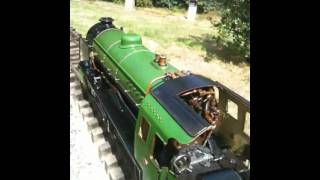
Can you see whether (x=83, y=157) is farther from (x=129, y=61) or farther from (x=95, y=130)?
(x=129, y=61)

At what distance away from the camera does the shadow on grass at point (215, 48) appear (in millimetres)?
19859

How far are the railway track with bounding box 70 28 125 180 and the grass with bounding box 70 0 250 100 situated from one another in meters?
5.90

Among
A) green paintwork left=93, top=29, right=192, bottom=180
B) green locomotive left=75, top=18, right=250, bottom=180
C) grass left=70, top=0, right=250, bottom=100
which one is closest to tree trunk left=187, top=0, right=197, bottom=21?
grass left=70, top=0, right=250, bottom=100

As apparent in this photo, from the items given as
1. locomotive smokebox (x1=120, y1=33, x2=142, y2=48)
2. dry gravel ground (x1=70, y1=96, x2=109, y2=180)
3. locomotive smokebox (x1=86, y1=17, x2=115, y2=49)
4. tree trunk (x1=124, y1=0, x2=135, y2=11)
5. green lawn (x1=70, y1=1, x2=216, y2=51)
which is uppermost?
tree trunk (x1=124, y1=0, x2=135, y2=11)

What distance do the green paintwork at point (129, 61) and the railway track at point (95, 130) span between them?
1.78 meters

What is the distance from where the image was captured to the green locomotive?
6.21 meters

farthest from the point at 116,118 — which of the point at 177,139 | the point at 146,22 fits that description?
the point at 146,22

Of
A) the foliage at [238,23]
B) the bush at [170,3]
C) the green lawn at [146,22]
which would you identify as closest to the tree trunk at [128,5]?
the green lawn at [146,22]

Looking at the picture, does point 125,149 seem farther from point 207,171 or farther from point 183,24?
point 183,24

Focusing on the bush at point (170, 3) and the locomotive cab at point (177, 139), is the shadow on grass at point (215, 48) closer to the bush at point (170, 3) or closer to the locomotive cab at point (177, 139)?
the locomotive cab at point (177, 139)

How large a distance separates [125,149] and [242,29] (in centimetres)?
1129

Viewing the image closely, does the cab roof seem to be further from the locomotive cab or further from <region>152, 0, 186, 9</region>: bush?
<region>152, 0, 186, 9</region>: bush

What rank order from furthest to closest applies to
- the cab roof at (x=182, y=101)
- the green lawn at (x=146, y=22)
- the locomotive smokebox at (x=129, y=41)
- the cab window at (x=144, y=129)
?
the green lawn at (x=146, y=22) < the locomotive smokebox at (x=129, y=41) < the cab window at (x=144, y=129) < the cab roof at (x=182, y=101)
